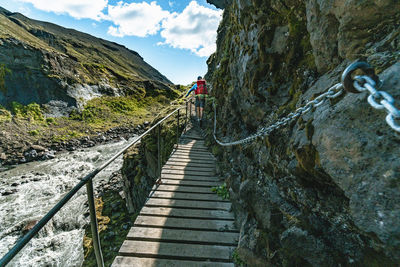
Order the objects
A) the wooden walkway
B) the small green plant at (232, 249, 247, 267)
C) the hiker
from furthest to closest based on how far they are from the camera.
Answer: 1. the hiker
2. the wooden walkway
3. the small green plant at (232, 249, 247, 267)

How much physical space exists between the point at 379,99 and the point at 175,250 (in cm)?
297

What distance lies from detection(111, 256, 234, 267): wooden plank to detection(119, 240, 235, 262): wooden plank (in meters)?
0.06

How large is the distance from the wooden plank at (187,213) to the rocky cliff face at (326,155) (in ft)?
3.63

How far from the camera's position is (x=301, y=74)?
8.03 ft

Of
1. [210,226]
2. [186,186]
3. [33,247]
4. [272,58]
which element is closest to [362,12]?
[272,58]

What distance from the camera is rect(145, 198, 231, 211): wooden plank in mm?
3910

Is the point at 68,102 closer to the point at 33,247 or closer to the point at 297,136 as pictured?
the point at 33,247

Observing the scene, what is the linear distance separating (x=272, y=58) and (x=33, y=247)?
13.2 m

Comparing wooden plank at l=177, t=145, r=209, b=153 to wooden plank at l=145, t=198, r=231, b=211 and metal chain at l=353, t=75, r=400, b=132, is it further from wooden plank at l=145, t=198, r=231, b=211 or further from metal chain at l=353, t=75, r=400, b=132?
metal chain at l=353, t=75, r=400, b=132

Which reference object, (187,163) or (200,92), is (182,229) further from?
(200,92)

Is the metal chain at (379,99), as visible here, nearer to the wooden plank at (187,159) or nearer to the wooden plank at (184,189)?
the wooden plank at (184,189)

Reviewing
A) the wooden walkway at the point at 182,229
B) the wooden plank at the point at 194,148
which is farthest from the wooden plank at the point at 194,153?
the wooden walkway at the point at 182,229

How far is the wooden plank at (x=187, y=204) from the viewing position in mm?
3910

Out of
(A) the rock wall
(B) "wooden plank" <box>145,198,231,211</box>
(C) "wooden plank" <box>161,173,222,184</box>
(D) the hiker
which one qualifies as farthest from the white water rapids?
(D) the hiker
